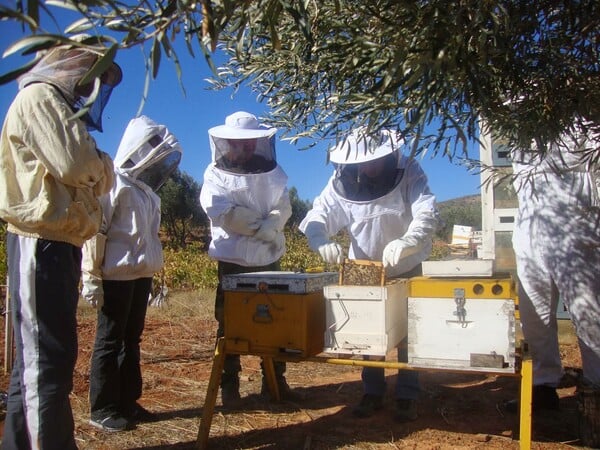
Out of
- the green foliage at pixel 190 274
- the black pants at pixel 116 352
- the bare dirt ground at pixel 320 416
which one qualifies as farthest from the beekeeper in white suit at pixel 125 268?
the green foliage at pixel 190 274

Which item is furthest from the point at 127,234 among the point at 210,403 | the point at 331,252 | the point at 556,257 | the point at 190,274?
the point at 190,274

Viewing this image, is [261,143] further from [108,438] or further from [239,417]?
[108,438]

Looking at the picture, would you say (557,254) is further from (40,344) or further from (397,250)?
(40,344)

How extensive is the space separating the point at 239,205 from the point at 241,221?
146 millimetres

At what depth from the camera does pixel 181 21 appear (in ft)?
4.50

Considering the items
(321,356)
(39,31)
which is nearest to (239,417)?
(321,356)

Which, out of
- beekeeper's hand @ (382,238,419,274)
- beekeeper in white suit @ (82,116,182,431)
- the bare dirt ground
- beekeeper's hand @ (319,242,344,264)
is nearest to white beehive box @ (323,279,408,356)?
beekeeper's hand @ (382,238,419,274)

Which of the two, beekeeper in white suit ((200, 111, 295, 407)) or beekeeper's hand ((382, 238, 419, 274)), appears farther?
beekeeper in white suit ((200, 111, 295, 407))

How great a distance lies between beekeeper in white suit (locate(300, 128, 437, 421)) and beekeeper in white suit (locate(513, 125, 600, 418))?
0.64 metres

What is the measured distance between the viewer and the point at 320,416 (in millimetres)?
3639

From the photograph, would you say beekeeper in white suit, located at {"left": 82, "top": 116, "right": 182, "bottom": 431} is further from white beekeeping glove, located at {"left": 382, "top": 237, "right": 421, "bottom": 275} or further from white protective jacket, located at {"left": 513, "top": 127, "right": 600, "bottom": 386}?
white protective jacket, located at {"left": 513, "top": 127, "right": 600, "bottom": 386}

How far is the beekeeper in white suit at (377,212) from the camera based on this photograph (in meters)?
3.45

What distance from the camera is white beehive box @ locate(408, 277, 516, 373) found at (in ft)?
8.09

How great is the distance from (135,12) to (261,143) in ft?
8.38
